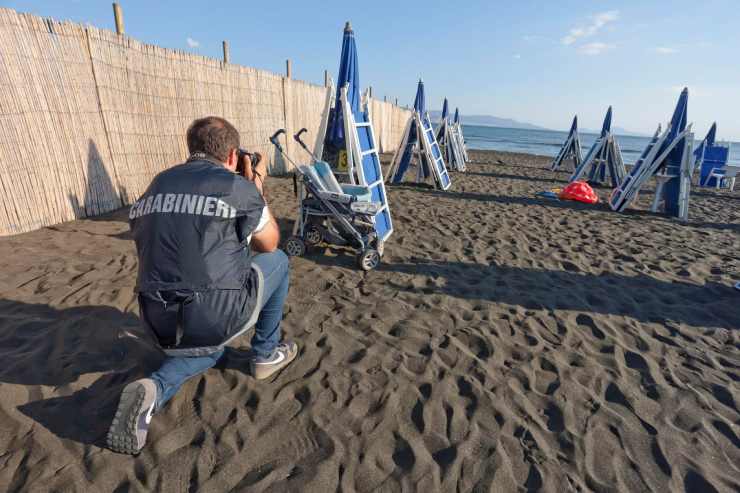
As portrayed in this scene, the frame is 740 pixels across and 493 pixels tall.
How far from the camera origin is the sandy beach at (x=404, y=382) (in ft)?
6.12

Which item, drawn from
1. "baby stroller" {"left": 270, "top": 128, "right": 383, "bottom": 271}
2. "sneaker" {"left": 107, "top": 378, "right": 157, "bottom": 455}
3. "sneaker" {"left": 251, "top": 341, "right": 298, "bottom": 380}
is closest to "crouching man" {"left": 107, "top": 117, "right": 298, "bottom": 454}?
"sneaker" {"left": 107, "top": 378, "right": 157, "bottom": 455}

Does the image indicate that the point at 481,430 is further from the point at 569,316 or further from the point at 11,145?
the point at 11,145

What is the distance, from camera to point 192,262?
6.01 feet

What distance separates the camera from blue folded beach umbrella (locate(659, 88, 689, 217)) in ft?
25.1

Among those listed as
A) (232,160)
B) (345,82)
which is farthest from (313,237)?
(232,160)

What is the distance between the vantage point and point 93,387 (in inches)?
90.0

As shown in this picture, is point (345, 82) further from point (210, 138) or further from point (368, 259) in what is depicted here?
point (210, 138)

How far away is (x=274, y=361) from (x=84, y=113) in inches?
184

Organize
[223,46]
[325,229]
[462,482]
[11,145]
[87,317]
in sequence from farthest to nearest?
1. [223,46]
2. [325,229]
3. [11,145]
4. [87,317]
5. [462,482]

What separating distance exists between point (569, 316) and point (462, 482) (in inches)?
84.6

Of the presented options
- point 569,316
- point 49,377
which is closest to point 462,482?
point 569,316

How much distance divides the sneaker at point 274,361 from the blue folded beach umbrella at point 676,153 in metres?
8.52

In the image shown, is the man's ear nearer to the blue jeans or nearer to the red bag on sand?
the blue jeans

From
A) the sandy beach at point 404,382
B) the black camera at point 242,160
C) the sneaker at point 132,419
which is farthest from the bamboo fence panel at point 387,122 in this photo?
the sneaker at point 132,419
